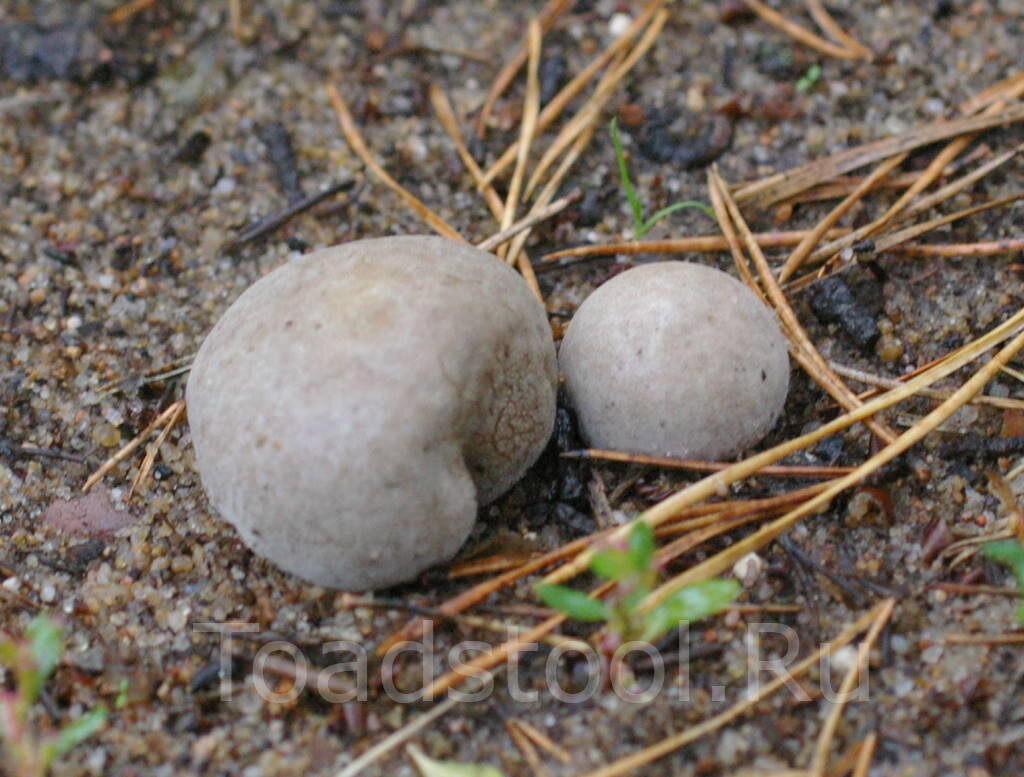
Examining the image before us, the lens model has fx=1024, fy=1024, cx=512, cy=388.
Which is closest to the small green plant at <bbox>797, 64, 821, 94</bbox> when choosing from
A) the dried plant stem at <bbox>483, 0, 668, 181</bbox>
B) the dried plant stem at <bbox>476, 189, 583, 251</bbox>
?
the dried plant stem at <bbox>483, 0, 668, 181</bbox>

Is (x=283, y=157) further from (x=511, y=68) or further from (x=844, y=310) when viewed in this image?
(x=844, y=310)

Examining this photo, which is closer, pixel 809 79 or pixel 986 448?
pixel 986 448

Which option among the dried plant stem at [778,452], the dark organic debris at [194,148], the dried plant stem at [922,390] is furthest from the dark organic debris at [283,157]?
the dried plant stem at [922,390]

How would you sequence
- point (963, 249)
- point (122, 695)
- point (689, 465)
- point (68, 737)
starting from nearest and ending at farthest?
point (68, 737), point (122, 695), point (689, 465), point (963, 249)

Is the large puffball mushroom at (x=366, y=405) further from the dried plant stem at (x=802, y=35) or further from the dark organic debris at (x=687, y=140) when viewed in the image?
the dried plant stem at (x=802, y=35)

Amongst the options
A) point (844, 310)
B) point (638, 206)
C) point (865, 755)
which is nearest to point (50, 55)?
point (638, 206)

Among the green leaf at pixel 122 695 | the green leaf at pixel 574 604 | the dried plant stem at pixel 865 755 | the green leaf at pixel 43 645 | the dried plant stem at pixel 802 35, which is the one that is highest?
the dried plant stem at pixel 802 35

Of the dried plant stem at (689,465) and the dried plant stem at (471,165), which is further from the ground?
the dried plant stem at (471,165)

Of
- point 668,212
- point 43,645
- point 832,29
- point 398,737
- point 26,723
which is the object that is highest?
point 832,29
